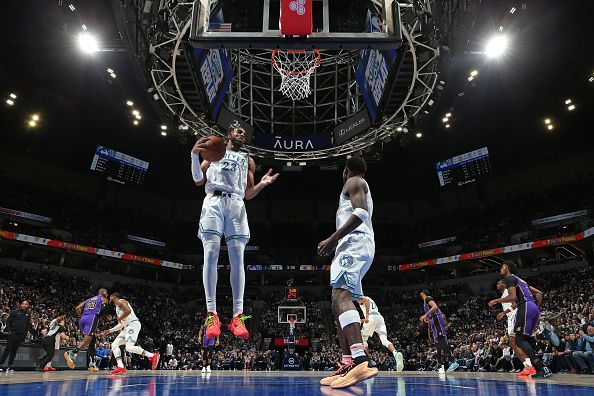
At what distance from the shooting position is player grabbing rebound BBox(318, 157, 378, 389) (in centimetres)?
366

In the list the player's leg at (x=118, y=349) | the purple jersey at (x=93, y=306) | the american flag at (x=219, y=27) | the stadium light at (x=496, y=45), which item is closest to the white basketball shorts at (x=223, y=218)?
the american flag at (x=219, y=27)

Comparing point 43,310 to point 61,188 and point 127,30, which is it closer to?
point 61,188

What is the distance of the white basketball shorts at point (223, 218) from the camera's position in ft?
16.4

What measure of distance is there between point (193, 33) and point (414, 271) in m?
32.6

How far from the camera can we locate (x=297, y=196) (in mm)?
38156

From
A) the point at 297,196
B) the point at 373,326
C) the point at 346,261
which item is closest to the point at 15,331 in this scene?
the point at 373,326

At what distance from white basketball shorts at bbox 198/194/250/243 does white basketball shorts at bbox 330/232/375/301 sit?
1.40 meters

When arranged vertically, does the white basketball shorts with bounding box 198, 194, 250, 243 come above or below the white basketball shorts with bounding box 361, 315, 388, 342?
above

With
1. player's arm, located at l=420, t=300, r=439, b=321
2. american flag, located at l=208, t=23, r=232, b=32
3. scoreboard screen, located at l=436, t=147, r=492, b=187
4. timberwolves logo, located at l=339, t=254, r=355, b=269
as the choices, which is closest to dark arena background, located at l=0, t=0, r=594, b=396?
timberwolves logo, located at l=339, t=254, r=355, b=269

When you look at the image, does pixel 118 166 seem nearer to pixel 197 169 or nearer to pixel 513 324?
pixel 513 324

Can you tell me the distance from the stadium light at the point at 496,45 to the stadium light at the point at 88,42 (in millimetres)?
12586

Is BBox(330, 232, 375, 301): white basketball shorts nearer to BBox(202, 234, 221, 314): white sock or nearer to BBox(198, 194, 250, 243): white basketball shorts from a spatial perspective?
BBox(198, 194, 250, 243): white basketball shorts

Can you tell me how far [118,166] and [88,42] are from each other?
17.4 meters

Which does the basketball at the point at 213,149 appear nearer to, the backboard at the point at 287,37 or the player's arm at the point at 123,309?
the backboard at the point at 287,37
